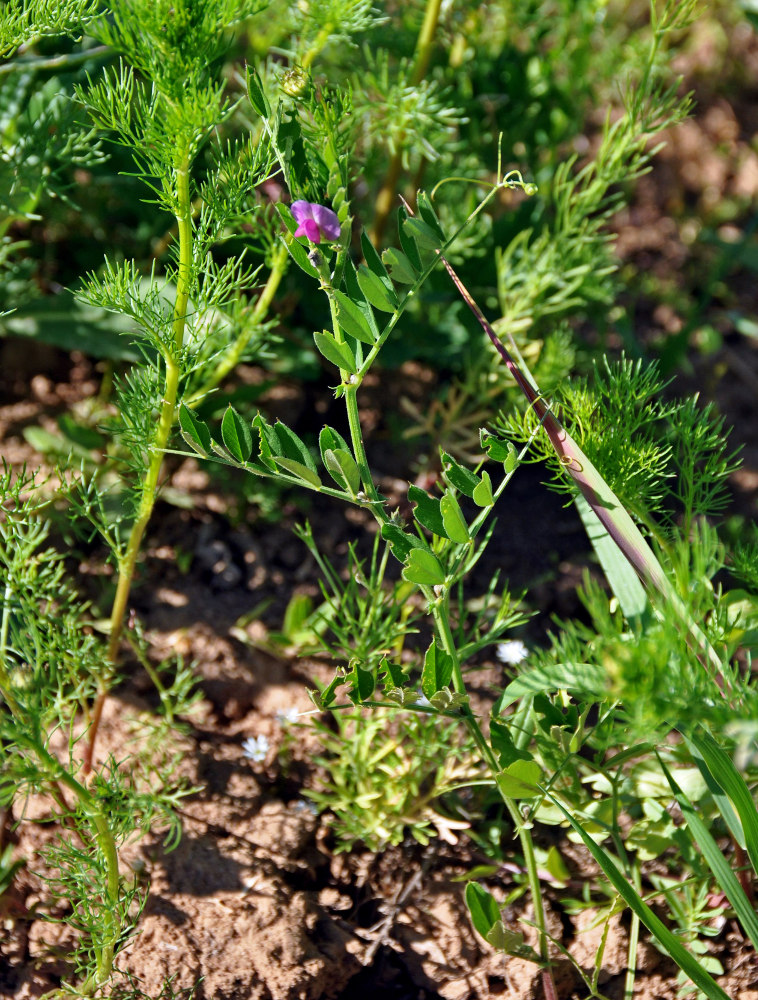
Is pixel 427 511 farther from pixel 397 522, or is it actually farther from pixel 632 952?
pixel 632 952

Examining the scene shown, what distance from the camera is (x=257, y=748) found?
1365mm

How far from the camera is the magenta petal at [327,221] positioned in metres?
0.96

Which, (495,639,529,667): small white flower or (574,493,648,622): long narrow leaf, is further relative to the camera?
(495,639,529,667): small white flower

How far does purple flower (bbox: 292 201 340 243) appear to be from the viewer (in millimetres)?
950

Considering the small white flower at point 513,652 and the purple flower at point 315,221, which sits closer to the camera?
the purple flower at point 315,221

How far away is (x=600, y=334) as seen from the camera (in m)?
1.88

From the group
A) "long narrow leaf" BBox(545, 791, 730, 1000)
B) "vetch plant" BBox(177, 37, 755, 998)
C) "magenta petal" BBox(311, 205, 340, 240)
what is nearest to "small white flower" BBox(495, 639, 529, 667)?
"vetch plant" BBox(177, 37, 755, 998)

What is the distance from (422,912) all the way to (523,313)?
957 mm

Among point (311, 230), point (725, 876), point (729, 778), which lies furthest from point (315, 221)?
point (725, 876)

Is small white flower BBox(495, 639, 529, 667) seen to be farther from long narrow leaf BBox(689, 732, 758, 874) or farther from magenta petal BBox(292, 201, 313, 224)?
magenta petal BBox(292, 201, 313, 224)

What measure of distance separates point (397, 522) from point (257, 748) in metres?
0.53

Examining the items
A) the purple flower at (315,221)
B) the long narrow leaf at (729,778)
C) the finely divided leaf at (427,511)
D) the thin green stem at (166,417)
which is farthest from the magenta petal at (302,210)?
the long narrow leaf at (729,778)

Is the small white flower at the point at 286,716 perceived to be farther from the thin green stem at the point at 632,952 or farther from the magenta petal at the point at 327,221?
the magenta petal at the point at 327,221

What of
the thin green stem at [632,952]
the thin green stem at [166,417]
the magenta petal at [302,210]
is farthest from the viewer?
the thin green stem at [632,952]
